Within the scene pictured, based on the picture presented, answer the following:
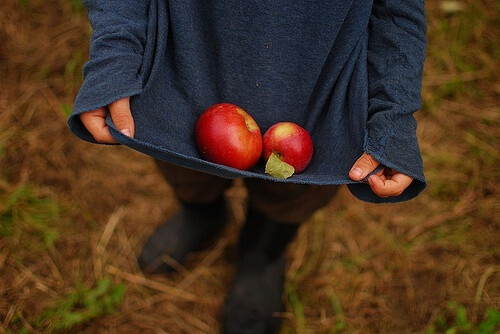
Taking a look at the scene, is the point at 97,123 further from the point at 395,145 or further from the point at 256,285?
the point at 256,285

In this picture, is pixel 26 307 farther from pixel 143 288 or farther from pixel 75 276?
pixel 143 288

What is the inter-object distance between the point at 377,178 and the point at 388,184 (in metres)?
0.03

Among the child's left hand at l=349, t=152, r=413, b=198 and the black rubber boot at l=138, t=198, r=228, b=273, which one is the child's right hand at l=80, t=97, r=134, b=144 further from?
the black rubber boot at l=138, t=198, r=228, b=273

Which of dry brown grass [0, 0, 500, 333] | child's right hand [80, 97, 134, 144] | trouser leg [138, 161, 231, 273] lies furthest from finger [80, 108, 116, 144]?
dry brown grass [0, 0, 500, 333]

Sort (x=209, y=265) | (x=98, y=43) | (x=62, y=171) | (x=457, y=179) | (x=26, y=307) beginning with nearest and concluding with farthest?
(x=98, y=43)
(x=26, y=307)
(x=209, y=265)
(x=62, y=171)
(x=457, y=179)

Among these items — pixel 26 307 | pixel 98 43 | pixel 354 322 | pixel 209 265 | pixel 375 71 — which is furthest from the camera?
pixel 209 265

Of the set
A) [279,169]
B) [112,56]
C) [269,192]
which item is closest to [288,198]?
[269,192]

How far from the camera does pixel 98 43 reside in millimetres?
959

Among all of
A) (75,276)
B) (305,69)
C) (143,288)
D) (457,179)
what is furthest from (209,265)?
(457,179)

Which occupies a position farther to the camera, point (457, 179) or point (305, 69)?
point (457, 179)

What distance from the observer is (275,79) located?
111 centimetres

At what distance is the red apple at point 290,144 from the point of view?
43.6 inches

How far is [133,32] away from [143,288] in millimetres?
1059

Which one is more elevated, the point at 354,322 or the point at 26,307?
the point at 26,307
